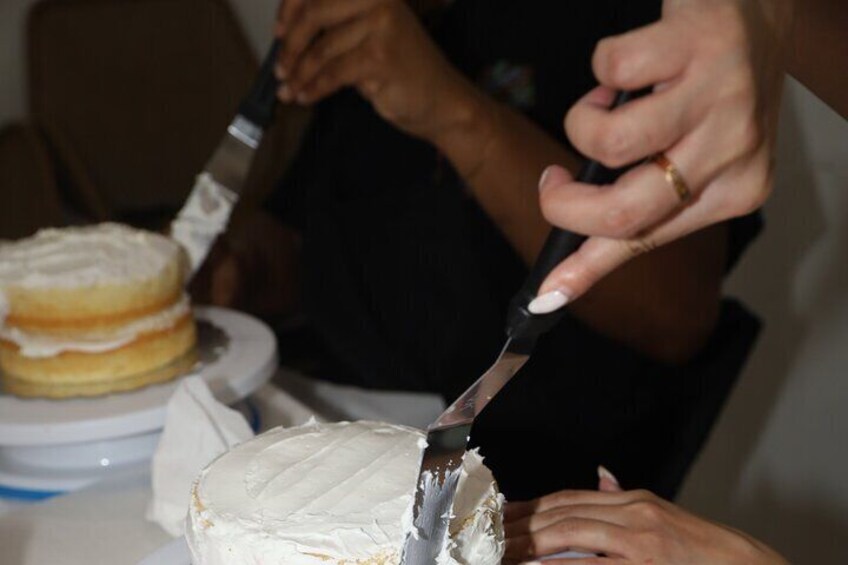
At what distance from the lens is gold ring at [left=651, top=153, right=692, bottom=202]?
1.56 ft

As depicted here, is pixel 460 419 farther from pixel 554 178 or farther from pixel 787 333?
pixel 787 333

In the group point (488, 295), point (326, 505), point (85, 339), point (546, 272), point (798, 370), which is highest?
point (546, 272)

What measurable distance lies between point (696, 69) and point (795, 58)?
0.31 metres

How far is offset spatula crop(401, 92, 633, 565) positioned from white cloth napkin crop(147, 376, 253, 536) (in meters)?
0.24

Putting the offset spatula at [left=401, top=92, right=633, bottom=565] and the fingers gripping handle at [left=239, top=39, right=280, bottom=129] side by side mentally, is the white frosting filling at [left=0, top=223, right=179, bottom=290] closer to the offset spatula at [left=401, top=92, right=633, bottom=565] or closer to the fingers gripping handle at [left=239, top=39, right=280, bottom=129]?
the fingers gripping handle at [left=239, top=39, right=280, bottom=129]

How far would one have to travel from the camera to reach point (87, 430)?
0.75 m

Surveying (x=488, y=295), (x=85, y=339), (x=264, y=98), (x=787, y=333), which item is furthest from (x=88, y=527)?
(x=787, y=333)

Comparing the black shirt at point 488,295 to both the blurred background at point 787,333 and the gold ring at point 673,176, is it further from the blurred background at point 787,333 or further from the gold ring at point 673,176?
the gold ring at point 673,176

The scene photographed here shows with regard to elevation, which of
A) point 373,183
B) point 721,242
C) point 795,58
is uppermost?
point 795,58

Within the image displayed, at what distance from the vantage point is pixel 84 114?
2062mm

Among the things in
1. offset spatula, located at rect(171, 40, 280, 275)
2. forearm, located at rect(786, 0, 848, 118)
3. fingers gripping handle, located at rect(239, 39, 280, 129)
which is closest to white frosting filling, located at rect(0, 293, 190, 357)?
offset spatula, located at rect(171, 40, 280, 275)

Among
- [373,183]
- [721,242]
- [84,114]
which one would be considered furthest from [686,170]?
[84,114]

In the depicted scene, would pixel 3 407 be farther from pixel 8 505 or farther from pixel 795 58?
pixel 795 58

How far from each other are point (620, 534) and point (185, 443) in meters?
0.30
